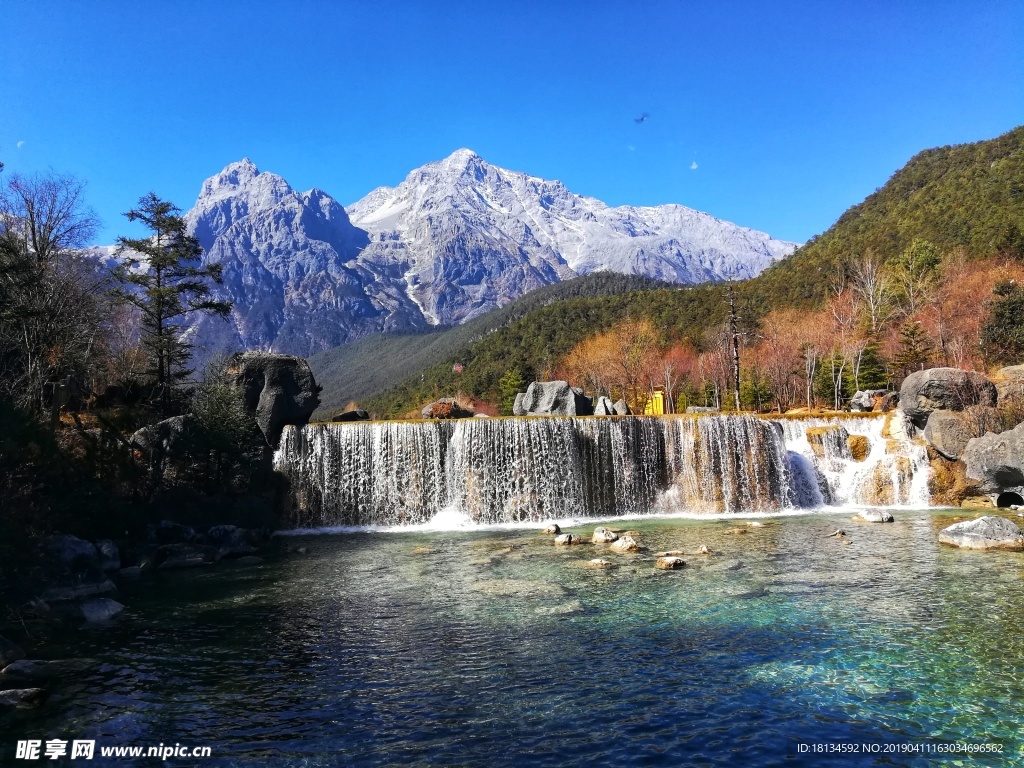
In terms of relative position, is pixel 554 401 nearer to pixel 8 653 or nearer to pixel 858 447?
pixel 858 447

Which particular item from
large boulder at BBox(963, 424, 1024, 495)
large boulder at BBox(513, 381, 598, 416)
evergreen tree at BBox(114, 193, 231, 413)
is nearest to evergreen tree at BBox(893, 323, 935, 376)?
large boulder at BBox(963, 424, 1024, 495)

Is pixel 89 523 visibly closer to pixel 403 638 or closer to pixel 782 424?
pixel 403 638

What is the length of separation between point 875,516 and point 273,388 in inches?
911

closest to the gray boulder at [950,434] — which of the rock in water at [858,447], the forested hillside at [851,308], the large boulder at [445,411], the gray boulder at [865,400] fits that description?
the rock in water at [858,447]

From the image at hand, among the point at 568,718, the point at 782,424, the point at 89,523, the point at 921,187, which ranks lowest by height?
the point at 568,718

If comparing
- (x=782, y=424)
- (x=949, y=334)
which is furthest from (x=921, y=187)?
(x=782, y=424)

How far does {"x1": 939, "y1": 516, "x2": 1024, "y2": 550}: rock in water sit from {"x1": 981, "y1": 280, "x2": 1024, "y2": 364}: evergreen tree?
2235cm

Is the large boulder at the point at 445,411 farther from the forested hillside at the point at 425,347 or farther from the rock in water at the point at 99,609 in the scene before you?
the forested hillside at the point at 425,347

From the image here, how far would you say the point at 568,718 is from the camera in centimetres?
702

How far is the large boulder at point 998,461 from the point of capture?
21188mm

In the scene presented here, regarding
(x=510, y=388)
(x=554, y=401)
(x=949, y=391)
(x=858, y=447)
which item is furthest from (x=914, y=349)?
(x=510, y=388)

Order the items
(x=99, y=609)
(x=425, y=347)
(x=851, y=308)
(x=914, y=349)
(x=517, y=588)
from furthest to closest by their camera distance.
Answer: (x=425, y=347) → (x=851, y=308) → (x=914, y=349) → (x=517, y=588) → (x=99, y=609)

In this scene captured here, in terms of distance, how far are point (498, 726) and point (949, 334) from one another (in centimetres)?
4227

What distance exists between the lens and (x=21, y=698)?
747 cm
